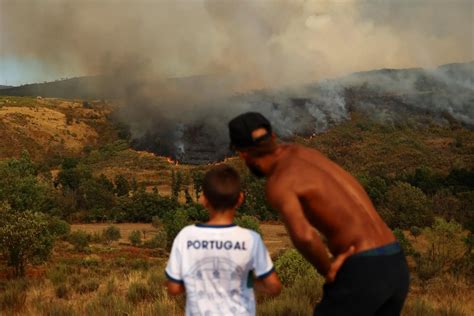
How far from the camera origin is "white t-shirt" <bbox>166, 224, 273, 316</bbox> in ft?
8.56

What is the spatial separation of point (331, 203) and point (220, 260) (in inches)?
25.9

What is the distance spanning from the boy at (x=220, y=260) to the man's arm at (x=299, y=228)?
0.68 feet

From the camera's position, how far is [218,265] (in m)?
2.62

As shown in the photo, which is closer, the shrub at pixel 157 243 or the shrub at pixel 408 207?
the shrub at pixel 157 243

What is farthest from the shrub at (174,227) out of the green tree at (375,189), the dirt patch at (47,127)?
the dirt patch at (47,127)

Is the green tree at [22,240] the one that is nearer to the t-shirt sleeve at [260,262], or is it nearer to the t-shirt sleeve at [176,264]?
the t-shirt sleeve at [176,264]

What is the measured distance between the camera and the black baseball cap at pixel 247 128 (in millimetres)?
2783

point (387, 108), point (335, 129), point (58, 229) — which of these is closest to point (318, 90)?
point (387, 108)

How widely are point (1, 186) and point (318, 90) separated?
12839cm

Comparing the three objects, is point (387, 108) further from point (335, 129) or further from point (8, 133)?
point (8, 133)

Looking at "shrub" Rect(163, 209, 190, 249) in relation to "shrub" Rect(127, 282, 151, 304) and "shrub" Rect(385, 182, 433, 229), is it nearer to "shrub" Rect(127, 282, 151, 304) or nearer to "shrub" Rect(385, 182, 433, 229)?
"shrub" Rect(385, 182, 433, 229)

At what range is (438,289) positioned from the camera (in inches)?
343

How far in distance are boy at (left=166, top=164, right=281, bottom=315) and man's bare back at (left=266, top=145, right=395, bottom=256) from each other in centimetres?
25

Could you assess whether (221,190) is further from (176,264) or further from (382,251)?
(382,251)
